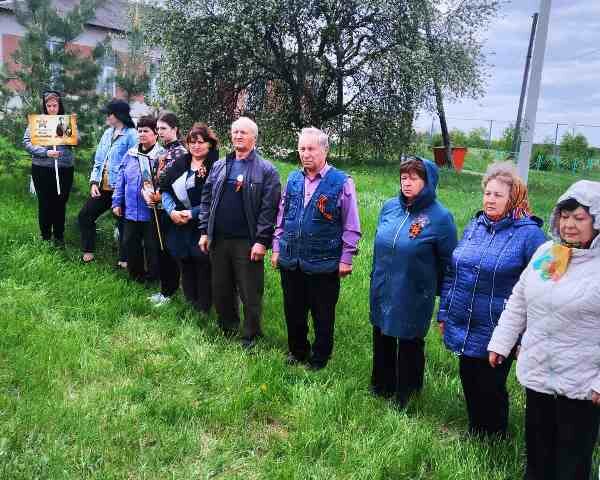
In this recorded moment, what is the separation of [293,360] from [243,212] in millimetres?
1193

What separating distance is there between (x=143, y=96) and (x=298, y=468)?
5825mm

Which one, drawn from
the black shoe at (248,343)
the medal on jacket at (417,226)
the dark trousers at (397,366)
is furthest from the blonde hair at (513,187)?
the black shoe at (248,343)

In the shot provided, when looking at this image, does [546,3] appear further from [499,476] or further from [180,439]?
[180,439]

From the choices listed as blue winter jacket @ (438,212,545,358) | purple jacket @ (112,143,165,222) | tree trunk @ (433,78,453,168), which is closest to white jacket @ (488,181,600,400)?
blue winter jacket @ (438,212,545,358)

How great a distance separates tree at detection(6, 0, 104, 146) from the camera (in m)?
7.07

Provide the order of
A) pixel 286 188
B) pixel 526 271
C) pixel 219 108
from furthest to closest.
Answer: pixel 219 108 < pixel 286 188 < pixel 526 271

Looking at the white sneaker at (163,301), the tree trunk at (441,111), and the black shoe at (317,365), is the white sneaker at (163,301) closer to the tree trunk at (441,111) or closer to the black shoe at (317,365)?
the black shoe at (317,365)

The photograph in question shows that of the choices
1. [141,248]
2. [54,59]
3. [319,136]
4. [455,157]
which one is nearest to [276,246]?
[319,136]

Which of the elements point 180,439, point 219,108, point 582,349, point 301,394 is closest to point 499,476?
point 582,349

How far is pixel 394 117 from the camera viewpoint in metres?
17.7

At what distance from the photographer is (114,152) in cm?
586

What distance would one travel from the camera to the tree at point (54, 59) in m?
7.07

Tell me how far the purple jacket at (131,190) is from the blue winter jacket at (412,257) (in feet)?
8.86

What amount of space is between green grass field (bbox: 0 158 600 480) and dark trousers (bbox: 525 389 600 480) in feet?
1.23
